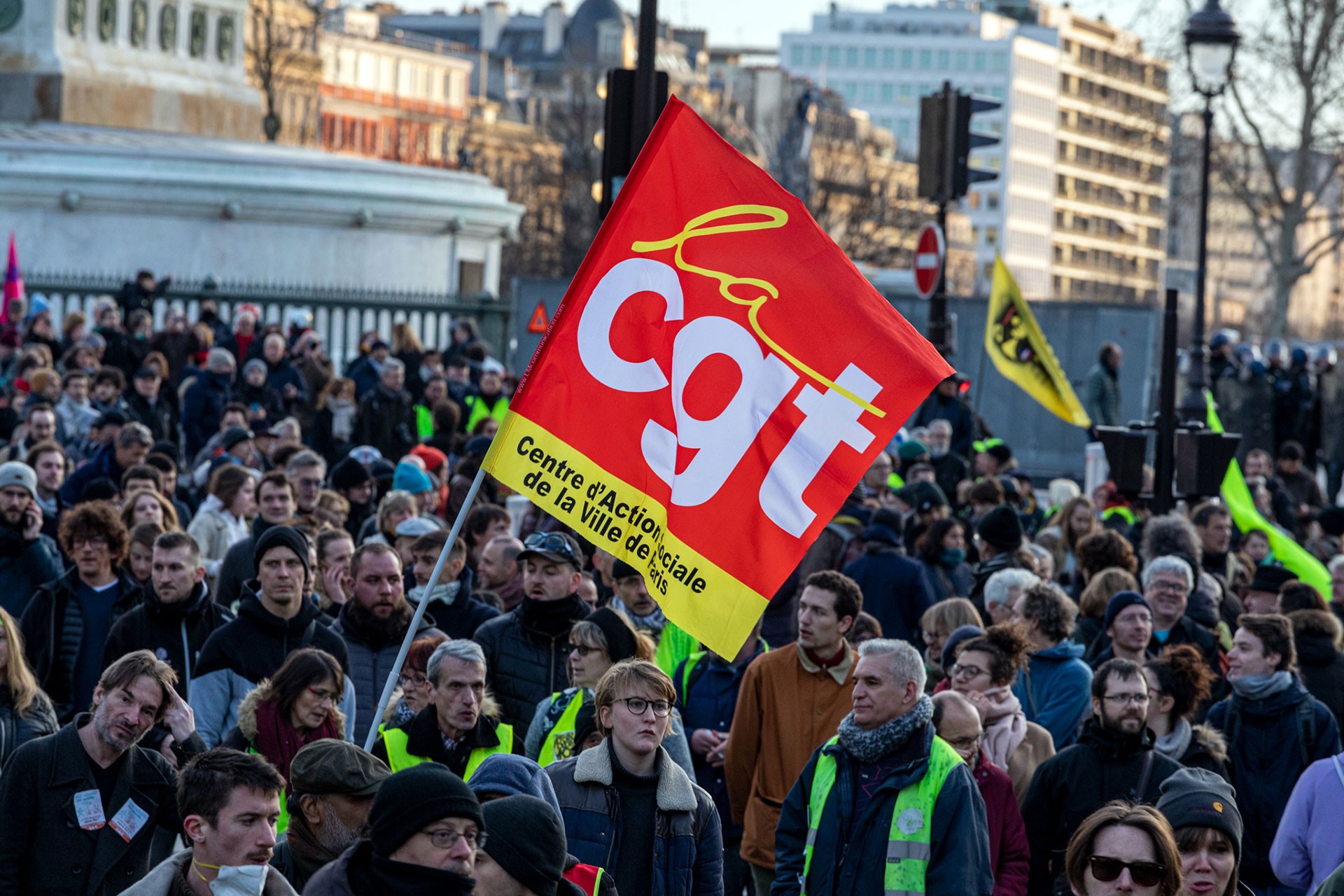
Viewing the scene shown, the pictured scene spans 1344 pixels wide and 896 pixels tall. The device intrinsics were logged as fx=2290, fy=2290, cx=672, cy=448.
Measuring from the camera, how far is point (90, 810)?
6367 millimetres

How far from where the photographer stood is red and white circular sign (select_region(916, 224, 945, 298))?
15.4 m

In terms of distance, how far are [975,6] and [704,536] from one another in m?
173

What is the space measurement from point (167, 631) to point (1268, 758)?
13.0ft

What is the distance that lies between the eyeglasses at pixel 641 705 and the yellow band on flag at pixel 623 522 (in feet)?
0.78

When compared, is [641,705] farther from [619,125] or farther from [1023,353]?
[1023,353]

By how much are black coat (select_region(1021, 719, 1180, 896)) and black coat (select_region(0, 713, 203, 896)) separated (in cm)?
273

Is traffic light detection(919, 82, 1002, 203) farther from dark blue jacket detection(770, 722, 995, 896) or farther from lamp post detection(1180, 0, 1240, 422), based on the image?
dark blue jacket detection(770, 722, 995, 896)

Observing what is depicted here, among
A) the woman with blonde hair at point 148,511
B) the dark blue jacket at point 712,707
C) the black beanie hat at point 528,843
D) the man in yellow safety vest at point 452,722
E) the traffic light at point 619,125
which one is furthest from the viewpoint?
the traffic light at point 619,125

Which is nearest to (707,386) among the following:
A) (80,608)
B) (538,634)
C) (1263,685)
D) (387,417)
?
(538,634)

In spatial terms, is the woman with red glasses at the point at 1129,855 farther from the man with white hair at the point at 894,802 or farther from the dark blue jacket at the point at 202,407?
the dark blue jacket at the point at 202,407

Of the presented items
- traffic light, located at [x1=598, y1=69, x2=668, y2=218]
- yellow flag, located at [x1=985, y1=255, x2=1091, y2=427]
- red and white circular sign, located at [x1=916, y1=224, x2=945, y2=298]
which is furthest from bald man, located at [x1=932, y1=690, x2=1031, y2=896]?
yellow flag, located at [x1=985, y1=255, x2=1091, y2=427]

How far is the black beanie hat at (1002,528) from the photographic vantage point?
437 inches

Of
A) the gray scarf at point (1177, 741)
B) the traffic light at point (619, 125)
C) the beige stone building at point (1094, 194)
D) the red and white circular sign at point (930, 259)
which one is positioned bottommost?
the gray scarf at point (1177, 741)

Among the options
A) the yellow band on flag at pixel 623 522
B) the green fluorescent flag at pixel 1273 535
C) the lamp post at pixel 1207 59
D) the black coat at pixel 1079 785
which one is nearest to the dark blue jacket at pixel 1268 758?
the black coat at pixel 1079 785
